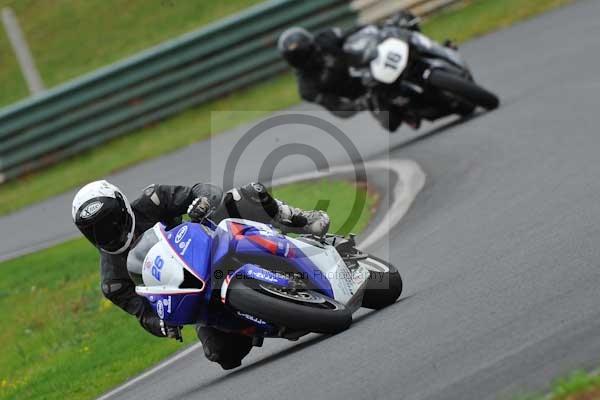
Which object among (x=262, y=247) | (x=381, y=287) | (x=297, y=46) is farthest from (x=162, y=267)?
(x=297, y=46)

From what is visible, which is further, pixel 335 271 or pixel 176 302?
pixel 335 271

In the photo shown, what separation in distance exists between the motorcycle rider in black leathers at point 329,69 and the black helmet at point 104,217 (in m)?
6.32

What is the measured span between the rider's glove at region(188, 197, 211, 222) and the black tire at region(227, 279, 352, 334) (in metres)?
0.61

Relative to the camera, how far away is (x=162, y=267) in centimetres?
598

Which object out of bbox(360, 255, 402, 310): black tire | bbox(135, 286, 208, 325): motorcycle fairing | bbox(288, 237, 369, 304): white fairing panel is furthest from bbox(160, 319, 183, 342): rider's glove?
bbox(360, 255, 402, 310): black tire

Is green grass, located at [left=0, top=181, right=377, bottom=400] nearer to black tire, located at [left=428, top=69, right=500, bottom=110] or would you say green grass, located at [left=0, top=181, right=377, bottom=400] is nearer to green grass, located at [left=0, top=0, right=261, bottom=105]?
black tire, located at [left=428, top=69, right=500, bottom=110]

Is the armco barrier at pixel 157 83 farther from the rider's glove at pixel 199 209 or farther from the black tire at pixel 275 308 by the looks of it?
the black tire at pixel 275 308

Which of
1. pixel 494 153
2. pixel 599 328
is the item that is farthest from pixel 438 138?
pixel 599 328

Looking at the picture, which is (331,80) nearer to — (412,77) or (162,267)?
(412,77)

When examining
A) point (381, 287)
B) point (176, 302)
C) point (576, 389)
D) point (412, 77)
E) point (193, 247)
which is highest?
point (576, 389)

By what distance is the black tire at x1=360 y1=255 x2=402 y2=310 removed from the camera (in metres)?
6.89

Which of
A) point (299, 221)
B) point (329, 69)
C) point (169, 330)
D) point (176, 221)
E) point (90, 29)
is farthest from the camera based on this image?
point (90, 29)

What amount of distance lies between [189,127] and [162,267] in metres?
11.7

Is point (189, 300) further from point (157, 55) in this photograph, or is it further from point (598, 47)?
point (157, 55)
